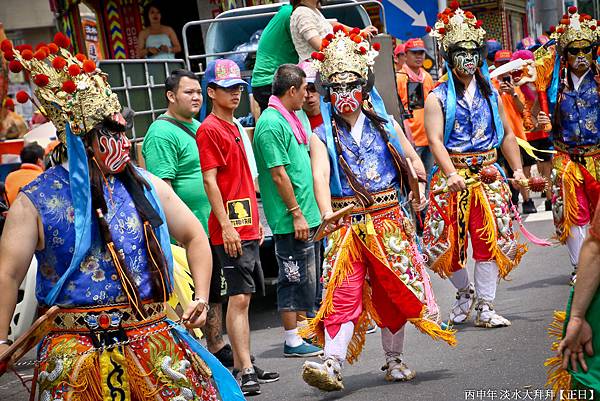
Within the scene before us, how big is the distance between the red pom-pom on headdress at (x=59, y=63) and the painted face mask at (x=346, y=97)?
2618 millimetres

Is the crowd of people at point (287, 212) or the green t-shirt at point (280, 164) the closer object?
the crowd of people at point (287, 212)

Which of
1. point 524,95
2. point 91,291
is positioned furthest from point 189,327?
point 524,95

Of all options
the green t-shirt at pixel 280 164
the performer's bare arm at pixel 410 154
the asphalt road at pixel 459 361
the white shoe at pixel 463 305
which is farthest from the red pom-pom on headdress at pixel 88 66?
the white shoe at pixel 463 305

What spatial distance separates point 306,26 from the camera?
8.48 m

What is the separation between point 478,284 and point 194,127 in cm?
258

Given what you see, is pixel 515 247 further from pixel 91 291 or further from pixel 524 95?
pixel 524 95

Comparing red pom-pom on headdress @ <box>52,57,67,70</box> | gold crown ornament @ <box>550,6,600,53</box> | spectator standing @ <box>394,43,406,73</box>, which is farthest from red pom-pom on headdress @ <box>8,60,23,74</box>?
spectator standing @ <box>394,43,406,73</box>

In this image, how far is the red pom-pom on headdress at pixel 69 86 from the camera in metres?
4.28

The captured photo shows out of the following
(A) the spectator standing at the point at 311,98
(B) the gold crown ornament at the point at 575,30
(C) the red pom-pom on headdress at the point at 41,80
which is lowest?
(A) the spectator standing at the point at 311,98

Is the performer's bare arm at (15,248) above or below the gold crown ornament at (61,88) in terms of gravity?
below

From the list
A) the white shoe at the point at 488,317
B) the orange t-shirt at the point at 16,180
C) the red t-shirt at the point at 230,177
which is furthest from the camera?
the orange t-shirt at the point at 16,180

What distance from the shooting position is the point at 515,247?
8078mm

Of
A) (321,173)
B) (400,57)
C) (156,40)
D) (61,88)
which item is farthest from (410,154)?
(156,40)

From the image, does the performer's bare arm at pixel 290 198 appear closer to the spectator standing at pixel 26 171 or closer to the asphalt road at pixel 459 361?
the asphalt road at pixel 459 361
